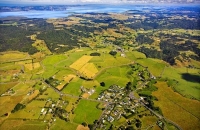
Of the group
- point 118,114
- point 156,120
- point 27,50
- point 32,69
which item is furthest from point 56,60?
point 156,120

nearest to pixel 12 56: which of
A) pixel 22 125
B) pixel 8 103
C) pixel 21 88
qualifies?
pixel 21 88

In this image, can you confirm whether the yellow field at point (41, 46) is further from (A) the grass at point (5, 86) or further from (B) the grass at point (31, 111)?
(B) the grass at point (31, 111)

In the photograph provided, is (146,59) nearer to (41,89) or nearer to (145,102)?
(145,102)

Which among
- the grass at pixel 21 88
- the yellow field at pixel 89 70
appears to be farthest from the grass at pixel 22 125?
the yellow field at pixel 89 70

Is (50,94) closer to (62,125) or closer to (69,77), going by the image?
(69,77)

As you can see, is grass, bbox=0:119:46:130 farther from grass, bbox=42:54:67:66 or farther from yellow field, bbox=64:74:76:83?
grass, bbox=42:54:67:66
